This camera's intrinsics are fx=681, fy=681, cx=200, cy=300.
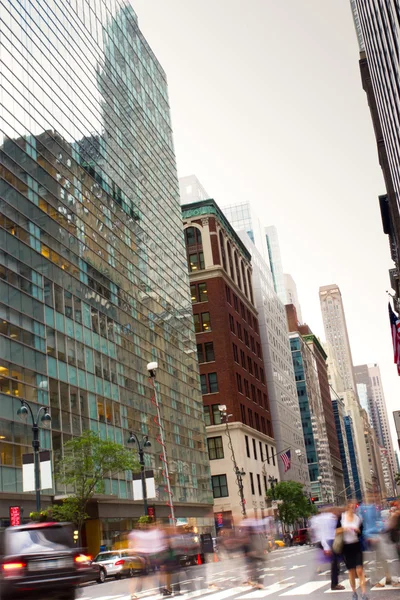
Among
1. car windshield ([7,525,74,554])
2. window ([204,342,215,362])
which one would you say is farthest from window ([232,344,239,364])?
car windshield ([7,525,74,554])

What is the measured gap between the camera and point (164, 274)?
233 ft

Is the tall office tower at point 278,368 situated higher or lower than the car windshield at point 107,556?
higher

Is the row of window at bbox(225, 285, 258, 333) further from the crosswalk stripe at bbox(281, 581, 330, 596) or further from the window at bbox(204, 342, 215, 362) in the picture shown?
the crosswalk stripe at bbox(281, 581, 330, 596)

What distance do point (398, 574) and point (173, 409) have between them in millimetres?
47338

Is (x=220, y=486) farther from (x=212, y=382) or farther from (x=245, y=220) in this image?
(x=245, y=220)

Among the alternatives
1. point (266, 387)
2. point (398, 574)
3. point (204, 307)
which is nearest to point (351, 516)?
point (398, 574)

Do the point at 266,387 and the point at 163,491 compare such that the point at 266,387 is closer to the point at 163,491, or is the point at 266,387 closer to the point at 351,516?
the point at 163,491

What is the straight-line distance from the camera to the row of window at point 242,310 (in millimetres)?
97312

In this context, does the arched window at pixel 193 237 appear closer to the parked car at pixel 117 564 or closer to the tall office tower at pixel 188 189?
the tall office tower at pixel 188 189

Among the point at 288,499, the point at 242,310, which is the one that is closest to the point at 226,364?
the point at 242,310

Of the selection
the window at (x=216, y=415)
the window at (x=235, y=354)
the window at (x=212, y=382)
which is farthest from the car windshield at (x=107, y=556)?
the window at (x=235, y=354)

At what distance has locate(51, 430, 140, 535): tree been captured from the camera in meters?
38.2

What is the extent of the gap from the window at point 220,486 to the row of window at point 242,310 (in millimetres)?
24849

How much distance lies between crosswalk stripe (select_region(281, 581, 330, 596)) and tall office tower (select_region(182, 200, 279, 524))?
60.7m
